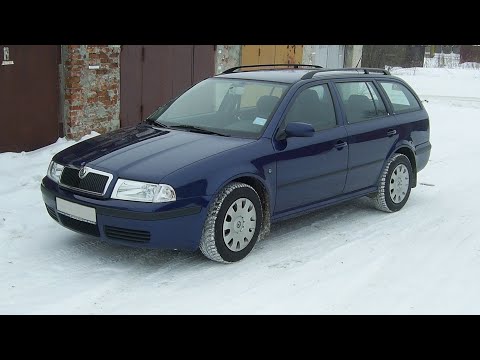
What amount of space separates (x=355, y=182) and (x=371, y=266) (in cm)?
141

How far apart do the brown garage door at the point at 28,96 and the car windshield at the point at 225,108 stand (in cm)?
303

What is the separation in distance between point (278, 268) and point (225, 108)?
5.73ft

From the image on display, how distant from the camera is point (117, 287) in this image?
479 cm

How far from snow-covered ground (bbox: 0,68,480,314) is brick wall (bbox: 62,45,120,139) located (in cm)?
212

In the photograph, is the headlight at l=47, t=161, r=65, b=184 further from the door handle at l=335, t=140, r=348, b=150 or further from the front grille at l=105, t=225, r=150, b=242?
the door handle at l=335, t=140, r=348, b=150

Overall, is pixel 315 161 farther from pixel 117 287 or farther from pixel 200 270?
pixel 117 287

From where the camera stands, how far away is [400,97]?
7586 millimetres

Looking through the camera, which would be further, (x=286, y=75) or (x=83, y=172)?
(x=286, y=75)

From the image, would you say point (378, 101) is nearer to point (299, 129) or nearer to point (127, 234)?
point (299, 129)

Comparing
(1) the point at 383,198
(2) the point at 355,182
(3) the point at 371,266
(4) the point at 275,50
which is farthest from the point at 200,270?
(4) the point at 275,50

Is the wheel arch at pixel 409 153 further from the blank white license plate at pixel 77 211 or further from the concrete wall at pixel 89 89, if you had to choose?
the concrete wall at pixel 89 89

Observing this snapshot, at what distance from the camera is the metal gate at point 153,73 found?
10.5m

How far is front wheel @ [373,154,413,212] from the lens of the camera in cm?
707

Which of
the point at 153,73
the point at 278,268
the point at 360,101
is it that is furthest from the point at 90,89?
the point at 278,268
